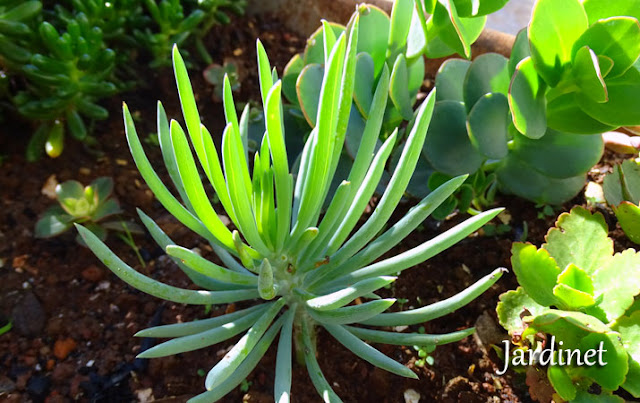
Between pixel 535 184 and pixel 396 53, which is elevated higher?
pixel 396 53

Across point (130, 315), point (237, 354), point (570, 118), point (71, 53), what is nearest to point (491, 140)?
point (570, 118)

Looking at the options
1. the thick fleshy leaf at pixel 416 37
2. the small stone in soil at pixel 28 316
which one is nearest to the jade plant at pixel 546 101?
the thick fleshy leaf at pixel 416 37

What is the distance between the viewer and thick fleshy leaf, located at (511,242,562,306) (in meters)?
0.84

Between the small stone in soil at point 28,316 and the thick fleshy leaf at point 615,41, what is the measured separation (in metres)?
0.97

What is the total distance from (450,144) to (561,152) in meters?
0.18

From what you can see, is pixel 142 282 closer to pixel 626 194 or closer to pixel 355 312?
pixel 355 312

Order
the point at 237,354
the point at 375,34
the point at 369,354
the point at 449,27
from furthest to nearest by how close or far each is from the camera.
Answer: the point at 375,34 → the point at 449,27 → the point at 369,354 → the point at 237,354

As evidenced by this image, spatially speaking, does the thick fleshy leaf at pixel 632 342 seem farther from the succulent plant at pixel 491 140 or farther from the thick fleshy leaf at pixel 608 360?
the succulent plant at pixel 491 140

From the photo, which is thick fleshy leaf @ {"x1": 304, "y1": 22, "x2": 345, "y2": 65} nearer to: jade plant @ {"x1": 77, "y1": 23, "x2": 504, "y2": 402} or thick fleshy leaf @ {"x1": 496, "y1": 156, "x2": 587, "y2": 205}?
jade plant @ {"x1": 77, "y1": 23, "x2": 504, "y2": 402}

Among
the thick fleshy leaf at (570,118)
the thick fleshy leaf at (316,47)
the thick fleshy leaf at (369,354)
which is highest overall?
the thick fleshy leaf at (316,47)

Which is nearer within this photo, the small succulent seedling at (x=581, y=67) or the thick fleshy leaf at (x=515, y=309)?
the small succulent seedling at (x=581, y=67)

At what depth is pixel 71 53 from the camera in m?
1.15

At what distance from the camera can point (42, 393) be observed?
93cm

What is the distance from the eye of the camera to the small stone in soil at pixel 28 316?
1008 millimetres
